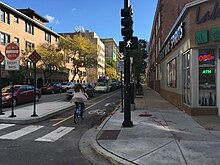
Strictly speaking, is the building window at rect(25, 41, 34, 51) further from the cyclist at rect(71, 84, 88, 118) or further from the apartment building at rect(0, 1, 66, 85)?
the cyclist at rect(71, 84, 88, 118)

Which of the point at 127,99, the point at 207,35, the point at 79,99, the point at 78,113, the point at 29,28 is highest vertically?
the point at 29,28

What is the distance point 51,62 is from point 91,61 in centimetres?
1138

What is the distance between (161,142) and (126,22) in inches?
175

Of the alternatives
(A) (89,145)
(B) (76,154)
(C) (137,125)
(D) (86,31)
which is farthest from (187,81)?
(D) (86,31)

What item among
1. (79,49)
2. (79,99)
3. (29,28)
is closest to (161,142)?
(79,99)

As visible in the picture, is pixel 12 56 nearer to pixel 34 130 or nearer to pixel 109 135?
pixel 34 130

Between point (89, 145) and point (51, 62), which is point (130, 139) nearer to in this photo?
point (89, 145)

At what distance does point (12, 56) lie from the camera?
38.4 feet

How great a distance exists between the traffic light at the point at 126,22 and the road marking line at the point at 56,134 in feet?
13.0

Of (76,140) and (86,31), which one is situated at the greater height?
(86,31)

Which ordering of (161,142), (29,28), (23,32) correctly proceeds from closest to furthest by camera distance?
(161,142) < (23,32) < (29,28)

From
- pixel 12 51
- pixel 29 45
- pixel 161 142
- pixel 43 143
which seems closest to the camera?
pixel 161 142

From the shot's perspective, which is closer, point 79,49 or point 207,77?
point 207,77

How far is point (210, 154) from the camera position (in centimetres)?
570
